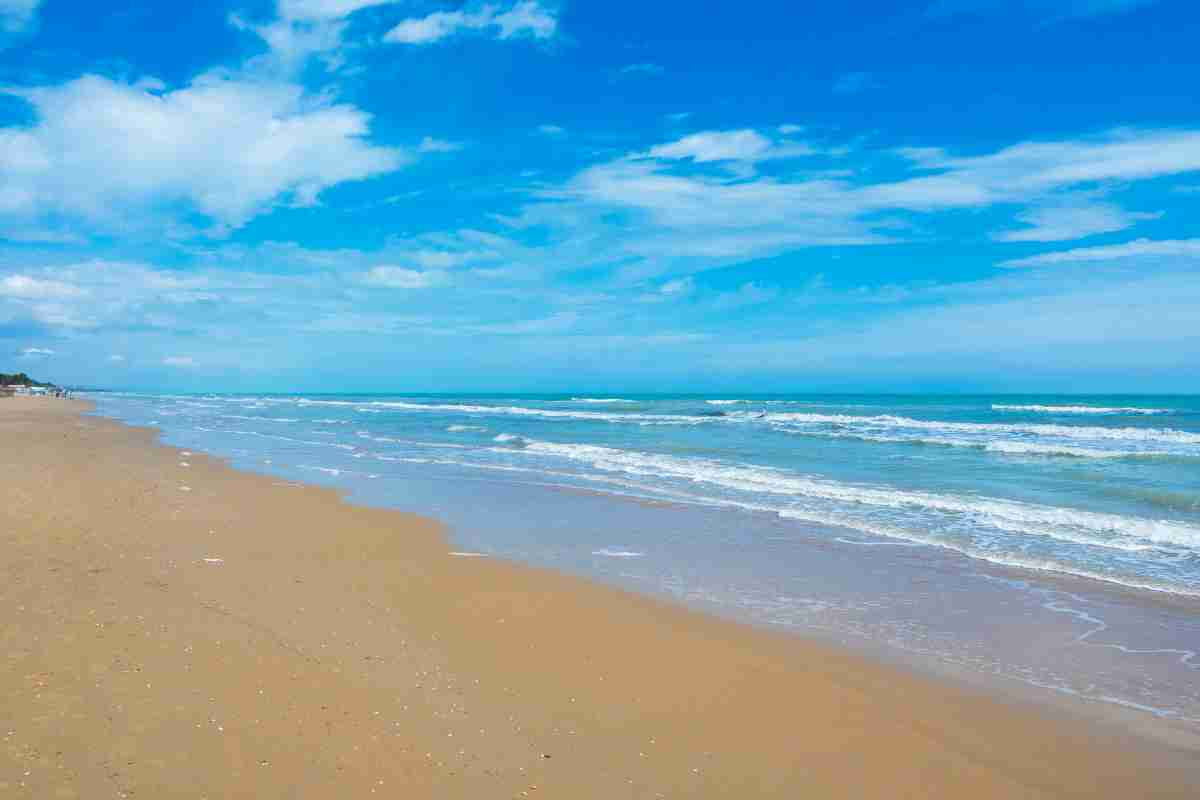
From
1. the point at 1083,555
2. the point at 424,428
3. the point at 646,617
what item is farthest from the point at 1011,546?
the point at 424,428

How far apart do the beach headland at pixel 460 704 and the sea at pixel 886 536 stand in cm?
99

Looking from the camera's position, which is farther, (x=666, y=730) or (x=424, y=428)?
(x=424, y=428)

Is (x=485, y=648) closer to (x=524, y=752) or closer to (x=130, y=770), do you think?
(x=524, y=752)

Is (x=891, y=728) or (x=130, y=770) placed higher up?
(x=130, y=770)

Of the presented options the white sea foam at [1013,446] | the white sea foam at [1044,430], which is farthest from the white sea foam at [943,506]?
the white sea foam at [1044,430]

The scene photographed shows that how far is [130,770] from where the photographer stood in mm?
3494

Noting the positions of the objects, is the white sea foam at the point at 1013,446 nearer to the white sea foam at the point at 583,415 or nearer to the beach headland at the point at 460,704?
the white sea foam at the point at 583,415

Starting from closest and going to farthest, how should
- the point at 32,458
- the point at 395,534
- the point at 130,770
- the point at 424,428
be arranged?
the point at 130,770 < the point at 395,534 < the point at 32,458 < the point at 424,428

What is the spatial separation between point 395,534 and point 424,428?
87.6 ft

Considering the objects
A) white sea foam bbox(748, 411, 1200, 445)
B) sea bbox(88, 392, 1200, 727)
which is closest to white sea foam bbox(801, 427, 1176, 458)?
sea bbox(88, 392, 1200, 727)

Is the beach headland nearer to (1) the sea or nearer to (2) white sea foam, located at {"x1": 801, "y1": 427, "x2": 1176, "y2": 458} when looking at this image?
(1) the sea

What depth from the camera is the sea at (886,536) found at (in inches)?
243

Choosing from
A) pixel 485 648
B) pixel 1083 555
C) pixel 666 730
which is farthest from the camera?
pixel 1083 555

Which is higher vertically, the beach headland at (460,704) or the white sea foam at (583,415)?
the white sea foam at (583,415)
